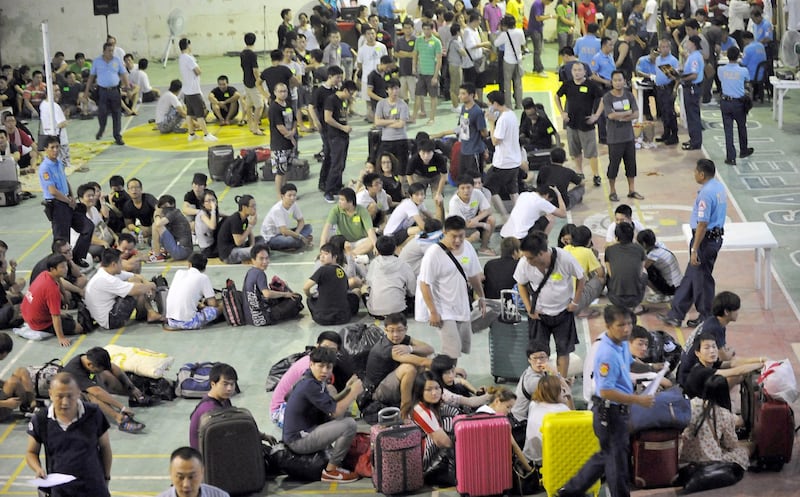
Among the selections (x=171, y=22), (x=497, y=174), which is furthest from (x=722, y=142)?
(x=171, y=22)

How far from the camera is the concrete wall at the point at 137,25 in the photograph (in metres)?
35.3

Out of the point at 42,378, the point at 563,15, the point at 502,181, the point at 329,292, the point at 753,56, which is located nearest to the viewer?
the point at 42,378

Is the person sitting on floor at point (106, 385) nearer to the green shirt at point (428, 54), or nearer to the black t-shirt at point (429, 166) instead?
the black t-shirt at point (429, 166)

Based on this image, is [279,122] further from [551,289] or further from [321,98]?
[551,289]

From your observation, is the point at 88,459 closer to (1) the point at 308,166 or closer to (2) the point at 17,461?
(2) the point at 17,461

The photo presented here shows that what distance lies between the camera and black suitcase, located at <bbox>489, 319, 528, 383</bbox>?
1242 cm

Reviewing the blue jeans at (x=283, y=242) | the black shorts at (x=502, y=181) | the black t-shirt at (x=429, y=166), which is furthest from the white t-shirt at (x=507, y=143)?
the blue jeans at (x=283, y=242)

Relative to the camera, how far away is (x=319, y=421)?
10969 millimetres

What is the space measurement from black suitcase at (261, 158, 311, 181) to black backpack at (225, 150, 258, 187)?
7.4 inches

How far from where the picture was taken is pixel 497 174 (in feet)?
57.2

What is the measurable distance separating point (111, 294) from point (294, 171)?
267 inches

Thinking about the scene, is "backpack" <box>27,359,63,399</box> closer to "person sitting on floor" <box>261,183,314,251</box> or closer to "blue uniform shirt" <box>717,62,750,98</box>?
"person sitting on floor" <box>261,183,314,251</box>

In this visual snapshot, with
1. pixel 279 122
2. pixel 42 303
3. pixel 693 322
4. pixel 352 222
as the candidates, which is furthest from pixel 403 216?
pixel 42 303

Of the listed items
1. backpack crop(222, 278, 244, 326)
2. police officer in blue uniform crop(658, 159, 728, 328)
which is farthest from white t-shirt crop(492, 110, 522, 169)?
backpack crop(222, 278, 244, 326)
